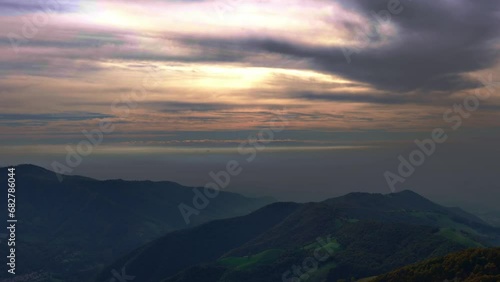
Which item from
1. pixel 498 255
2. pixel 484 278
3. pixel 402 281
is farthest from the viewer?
pixel 402 281

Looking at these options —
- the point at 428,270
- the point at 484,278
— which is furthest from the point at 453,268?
the point at 484,278

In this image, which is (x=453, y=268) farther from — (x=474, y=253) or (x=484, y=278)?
(x=484, y=278)

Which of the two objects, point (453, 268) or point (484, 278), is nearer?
point (484, 278)

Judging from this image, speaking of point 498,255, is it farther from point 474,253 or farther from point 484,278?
point 484,278

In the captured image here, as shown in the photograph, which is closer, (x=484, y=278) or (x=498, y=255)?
(x=484, y=278)

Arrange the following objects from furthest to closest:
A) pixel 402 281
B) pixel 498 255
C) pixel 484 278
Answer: pixel 402 281 → pixel 498 255 → pixel 484 278

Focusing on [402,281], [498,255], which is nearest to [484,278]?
[498,255]

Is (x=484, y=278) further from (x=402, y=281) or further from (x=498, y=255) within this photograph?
(x=402, y=281)

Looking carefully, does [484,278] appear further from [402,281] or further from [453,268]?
[402,281]
